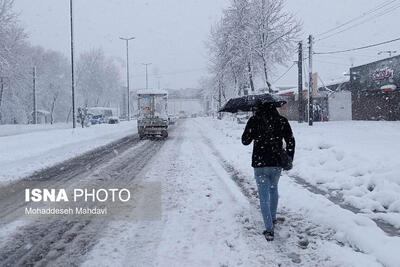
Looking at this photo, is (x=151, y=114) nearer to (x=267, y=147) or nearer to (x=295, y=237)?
(x=267, y=147)

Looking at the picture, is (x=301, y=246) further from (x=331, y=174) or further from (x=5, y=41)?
(x=5, y=41)

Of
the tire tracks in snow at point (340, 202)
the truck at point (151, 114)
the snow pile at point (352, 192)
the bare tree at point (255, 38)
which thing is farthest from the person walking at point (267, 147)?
the bare tree at point (255, 38)

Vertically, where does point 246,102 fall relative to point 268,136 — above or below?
above

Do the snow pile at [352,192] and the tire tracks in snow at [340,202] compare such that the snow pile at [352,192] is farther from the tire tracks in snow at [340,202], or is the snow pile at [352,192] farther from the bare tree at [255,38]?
the bare tree at [255,38]

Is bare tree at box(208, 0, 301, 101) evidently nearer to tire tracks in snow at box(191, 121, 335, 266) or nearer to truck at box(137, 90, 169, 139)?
truck at box(137, 90, 169, 139)

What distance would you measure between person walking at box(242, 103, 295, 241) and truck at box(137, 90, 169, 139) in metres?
18.9

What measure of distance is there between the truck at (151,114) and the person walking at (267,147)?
18.9 m

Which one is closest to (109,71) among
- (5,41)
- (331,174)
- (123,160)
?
(5,41)

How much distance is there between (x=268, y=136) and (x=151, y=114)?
19.2m

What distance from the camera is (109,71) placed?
83.8m

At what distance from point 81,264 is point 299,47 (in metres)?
27.5

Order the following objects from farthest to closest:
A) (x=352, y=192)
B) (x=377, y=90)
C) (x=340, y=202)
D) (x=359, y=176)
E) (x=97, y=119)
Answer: (x=97, y=119) < (x=377, y=90) < (x=359, y=176) < (x=352, y=192) < (x=340, y=202)

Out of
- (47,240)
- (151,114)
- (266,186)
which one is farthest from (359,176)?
(151,114)

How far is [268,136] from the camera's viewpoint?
5066 mm
